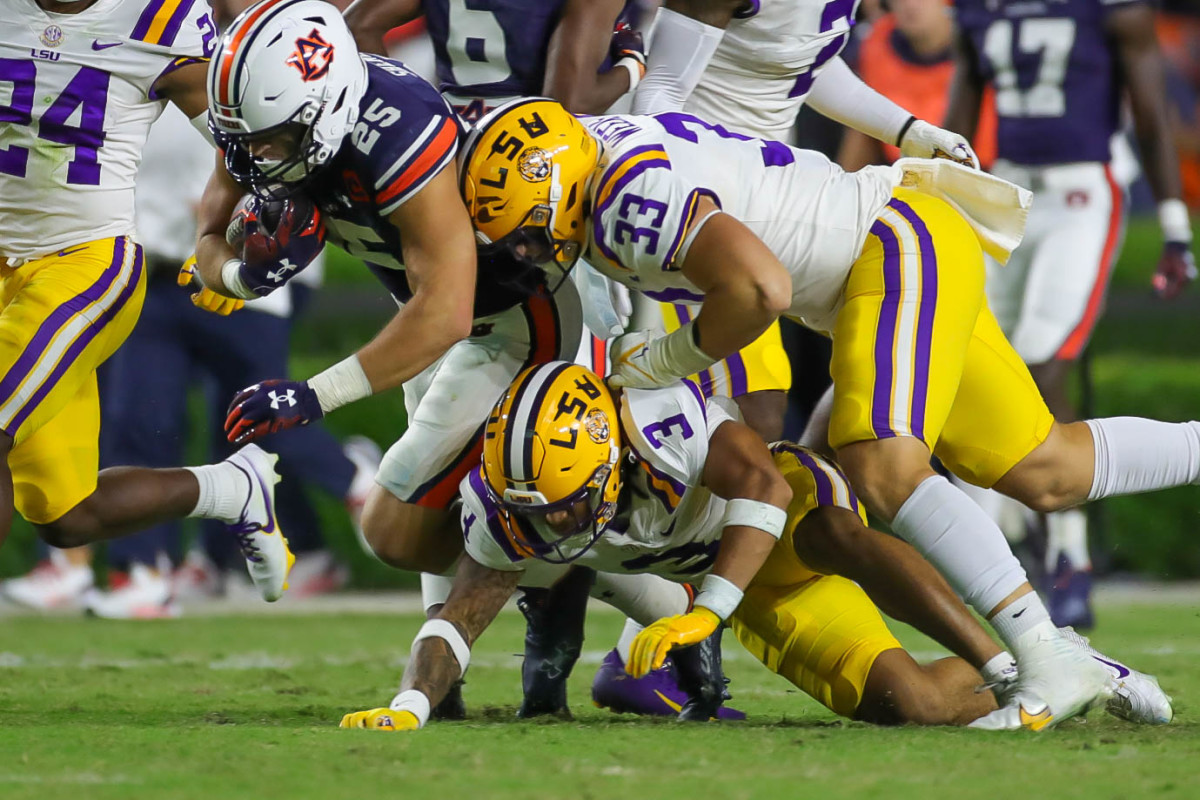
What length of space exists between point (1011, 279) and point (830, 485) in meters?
2.71

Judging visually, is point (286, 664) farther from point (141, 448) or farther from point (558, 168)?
point (558, 168)

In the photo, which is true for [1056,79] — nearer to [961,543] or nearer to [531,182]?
[961,543]

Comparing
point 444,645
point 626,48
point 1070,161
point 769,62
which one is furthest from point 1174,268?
point 444,645

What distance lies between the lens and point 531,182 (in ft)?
12.5

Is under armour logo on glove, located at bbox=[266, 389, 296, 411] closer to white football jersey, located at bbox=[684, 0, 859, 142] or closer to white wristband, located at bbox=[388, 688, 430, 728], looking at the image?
white wristband, located at bbox=[388, 688, 430, 728]

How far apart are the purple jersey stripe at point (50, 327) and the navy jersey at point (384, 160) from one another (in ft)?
2.42

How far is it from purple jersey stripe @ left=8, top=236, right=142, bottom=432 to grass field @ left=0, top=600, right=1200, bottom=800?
2.35 feet

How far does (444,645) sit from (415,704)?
0.59ft

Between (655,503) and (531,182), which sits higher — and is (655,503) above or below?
below

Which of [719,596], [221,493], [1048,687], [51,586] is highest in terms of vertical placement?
[719,596]

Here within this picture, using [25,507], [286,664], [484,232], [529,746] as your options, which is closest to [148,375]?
[286,664]

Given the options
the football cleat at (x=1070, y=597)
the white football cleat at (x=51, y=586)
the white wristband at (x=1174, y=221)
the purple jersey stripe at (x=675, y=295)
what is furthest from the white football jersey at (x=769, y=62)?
the white football cleat at (x=51, y=586)

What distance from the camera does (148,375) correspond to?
23.4 feet

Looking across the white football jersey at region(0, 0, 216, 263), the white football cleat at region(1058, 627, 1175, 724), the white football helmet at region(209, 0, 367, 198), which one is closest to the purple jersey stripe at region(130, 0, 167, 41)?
the white football jersey at region(0, 0, 216, 263)
